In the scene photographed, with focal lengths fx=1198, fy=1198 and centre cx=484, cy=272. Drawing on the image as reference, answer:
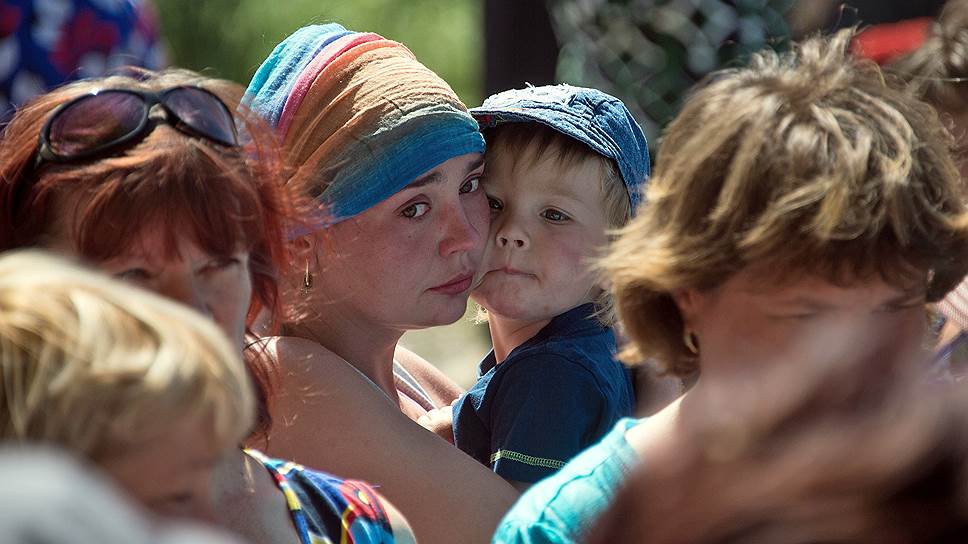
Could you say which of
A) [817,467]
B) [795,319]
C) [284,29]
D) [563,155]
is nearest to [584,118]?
[563,155]

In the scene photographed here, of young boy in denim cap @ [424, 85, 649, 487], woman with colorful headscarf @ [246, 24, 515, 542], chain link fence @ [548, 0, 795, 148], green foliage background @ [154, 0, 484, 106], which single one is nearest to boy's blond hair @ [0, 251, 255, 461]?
woman with colorful headscarf @ [246, 24, 515, 542]

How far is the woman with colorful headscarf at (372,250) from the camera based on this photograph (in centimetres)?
187

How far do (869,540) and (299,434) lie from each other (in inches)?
55.7

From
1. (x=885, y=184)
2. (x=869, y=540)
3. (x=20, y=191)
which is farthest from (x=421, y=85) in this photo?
(x=869, y=540)

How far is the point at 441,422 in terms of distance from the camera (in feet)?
7.26

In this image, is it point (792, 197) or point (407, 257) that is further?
point (407, 257)

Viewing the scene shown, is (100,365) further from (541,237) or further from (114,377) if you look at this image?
(541,237)

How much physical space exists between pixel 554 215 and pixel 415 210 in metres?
0.28

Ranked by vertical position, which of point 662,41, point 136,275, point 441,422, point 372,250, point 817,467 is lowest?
point 441,422

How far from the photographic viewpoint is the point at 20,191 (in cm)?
148

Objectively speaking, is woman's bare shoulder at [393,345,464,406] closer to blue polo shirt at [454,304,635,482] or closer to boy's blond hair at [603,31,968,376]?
blue polo shirt at [454,304,635,482]

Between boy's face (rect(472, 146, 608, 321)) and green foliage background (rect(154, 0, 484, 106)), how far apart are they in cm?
651

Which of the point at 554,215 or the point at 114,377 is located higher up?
the point at 554,215

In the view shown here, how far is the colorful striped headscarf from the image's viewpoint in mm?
1967
